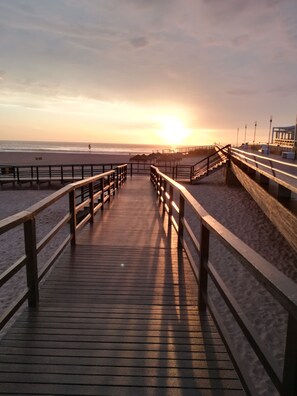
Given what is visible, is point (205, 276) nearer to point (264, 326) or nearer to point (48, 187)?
point (264, 326)

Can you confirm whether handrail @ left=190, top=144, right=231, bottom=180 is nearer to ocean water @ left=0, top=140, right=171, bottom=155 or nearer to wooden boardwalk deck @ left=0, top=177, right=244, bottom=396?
wooden boardwalk deck @ left=0, top=177, right=244, bottom=396

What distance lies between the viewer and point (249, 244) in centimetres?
1060

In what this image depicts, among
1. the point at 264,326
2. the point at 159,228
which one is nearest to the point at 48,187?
the point at 159,228

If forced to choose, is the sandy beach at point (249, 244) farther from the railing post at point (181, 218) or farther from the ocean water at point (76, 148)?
the ocean water at point (76, 148)

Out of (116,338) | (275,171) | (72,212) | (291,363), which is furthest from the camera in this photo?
(275,171)

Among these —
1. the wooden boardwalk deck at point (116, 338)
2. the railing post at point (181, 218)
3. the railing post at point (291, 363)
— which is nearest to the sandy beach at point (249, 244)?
the railing post at point (291, 363)

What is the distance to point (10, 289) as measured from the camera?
683cm

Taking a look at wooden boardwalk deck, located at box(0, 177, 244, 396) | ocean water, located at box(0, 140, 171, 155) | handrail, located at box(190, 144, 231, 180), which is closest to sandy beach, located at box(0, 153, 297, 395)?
wooden boardwalk deck, located at box(0, 177, 244, 396)

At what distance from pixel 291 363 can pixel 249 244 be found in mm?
9464

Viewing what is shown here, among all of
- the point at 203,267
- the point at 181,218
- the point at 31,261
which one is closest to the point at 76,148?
the point at 181,218

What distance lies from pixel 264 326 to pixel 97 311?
3.67 meters

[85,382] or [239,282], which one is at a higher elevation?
[85,382]

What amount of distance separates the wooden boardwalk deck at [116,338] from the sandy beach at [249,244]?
2.33 feet

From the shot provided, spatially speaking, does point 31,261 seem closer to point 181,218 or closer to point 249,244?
point 181,218
